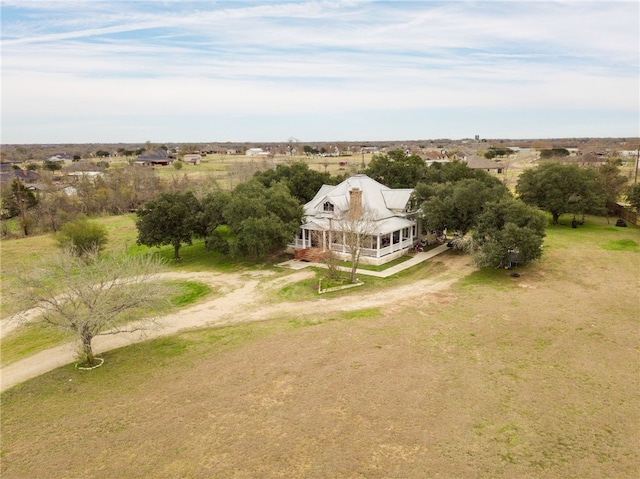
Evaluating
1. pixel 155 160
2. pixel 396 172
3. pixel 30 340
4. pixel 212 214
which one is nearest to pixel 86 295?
Answer: pixel 30 340

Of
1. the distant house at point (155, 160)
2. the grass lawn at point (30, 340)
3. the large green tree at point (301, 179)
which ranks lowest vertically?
the grass lawn at point (30, 340)

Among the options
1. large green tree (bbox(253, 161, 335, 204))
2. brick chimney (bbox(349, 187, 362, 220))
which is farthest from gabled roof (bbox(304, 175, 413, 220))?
large green tree (bbox(253, 161, 335, 204))

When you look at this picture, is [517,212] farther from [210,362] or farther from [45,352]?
[45,352]

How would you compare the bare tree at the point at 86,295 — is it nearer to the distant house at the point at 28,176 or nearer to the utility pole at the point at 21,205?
the utility pole at the point at 21,205

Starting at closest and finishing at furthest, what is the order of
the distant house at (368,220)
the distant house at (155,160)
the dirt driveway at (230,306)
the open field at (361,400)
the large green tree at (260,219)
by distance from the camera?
1. the open field at (361,400)
2. the dirt driveway at (230,306)
3. the large green tree at (260,219)
4. the distant house at (368,220)
5. the distant house at (155,160)

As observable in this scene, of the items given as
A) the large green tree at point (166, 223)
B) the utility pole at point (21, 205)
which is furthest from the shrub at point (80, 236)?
the utility pole at point (21, 205)

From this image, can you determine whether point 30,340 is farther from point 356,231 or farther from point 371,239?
point 371,239

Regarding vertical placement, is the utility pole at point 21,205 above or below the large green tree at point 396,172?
below

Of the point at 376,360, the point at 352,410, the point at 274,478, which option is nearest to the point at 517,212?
the point at 376,360

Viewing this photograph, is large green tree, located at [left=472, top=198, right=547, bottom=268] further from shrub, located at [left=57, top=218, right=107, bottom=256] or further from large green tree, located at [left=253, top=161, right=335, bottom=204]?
shrub, located at [left=57, top=218, right=107, bottom=256]
